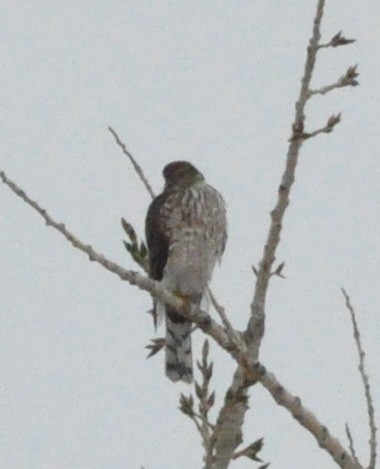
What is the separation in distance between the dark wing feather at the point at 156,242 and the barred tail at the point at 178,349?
35 centimetres

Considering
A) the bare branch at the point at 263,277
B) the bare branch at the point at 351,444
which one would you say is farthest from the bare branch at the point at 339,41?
the bare branch at the point at 351,444

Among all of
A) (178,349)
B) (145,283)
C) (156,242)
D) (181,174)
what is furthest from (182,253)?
(145,283)

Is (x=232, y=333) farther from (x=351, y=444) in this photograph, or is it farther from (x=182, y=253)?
(x=182, y=253)

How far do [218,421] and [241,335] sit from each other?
0.97 meters

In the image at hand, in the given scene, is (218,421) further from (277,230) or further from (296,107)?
(296,107)

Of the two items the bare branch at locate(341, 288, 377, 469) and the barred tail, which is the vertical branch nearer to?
the bare branch at locate(341, 288, 377, 469)

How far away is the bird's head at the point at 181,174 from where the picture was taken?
8.57 metres

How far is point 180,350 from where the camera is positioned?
7.85m

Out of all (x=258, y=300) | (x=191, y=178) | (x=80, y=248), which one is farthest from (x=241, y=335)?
(x=191, y=178)

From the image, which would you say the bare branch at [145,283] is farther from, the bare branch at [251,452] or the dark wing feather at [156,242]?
the dark wing feather at [156,242]

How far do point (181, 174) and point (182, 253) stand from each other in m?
1.09

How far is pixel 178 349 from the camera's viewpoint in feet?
25.7

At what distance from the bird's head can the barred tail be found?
1.10 m

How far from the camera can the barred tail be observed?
25.5 feet
